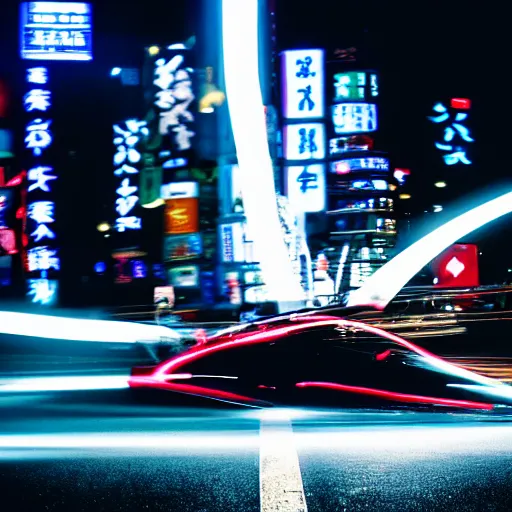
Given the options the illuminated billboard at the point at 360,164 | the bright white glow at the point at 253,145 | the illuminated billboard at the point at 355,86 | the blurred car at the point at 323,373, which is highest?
the illuminated billboard at the point at 355,86

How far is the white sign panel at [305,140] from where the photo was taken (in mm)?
21875

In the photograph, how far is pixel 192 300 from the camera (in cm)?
3127

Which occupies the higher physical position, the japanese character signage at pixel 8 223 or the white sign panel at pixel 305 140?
the white sign panel at pixel 305 140

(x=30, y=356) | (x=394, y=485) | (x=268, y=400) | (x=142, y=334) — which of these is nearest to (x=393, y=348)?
(x=268, y=400)

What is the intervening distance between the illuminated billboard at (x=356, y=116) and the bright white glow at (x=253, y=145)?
65.1 feet

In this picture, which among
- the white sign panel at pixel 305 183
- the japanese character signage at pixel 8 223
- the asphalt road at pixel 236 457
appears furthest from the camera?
the japanese character signage at pixel 8 223

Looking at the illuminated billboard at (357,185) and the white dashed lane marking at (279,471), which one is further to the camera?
the illuminated billboard at (357,185)

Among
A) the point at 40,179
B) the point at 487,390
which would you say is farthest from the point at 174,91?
the point at 487,390

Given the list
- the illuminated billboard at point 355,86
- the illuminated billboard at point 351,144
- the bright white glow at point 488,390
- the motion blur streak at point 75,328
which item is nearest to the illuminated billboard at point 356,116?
the illuminated billboard at point 355,86

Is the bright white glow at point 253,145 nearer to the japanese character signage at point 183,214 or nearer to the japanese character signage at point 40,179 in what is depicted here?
the japanese character signage at point 183,214

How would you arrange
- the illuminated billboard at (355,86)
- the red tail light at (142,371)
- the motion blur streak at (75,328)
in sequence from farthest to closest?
the illuminated billboard at (355,86)
the motion blur streak at (75,328)
the red tail light at (142,371)

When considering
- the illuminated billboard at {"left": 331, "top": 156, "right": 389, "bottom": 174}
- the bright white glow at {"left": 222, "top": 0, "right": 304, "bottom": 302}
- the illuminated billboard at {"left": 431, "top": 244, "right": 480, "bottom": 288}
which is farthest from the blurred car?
the illuminated billboard at {"left": 431, "top": 244, "right": 480, "bottom": 288}

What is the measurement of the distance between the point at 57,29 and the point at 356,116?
1253 cm

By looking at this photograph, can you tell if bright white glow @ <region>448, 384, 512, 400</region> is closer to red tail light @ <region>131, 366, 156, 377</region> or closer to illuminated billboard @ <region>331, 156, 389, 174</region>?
red tail light @ <region>131, 366, 156, 377</region>
